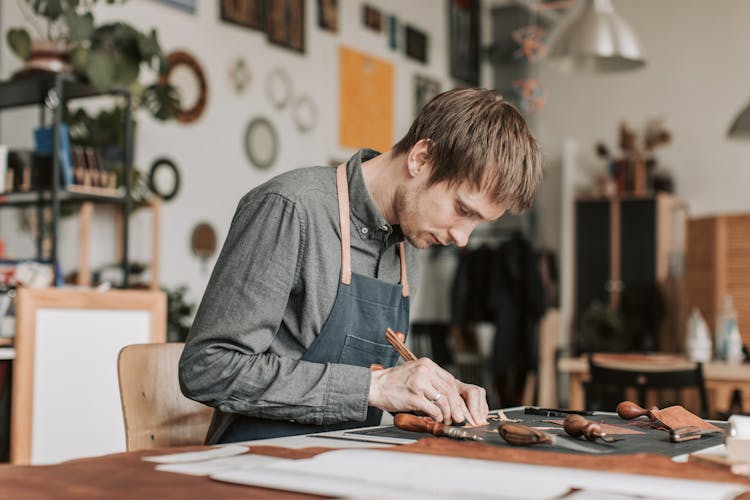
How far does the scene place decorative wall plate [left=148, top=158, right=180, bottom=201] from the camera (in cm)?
594

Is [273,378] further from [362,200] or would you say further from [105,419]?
[105,419]

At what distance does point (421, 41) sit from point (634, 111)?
2.45 meters

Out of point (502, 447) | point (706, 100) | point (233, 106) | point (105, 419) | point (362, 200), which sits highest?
point (706, 100)

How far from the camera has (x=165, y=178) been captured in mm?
6027

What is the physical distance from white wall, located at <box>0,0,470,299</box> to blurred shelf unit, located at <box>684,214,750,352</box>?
321 centimetres

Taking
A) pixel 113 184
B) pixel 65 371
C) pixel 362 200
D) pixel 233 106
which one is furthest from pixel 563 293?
pixel 362 200

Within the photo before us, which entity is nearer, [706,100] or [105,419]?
[105,419]

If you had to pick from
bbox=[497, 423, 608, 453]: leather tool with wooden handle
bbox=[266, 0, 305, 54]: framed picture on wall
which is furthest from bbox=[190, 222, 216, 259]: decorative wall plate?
bbox=[497, 423, 608, 453]: leather tool with wooden handle

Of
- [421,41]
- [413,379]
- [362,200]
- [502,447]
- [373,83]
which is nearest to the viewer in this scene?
[502,447]

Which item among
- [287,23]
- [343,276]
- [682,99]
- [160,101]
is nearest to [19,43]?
[160,101]

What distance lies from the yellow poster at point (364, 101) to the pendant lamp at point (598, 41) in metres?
2.58

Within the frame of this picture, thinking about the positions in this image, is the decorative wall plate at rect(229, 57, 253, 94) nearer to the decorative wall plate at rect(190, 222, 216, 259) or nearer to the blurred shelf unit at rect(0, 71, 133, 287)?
the decorative wall plate at rect(190, 222, 216, 259)

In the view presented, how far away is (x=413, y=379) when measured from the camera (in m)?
1.72

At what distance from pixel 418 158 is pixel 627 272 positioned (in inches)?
301
